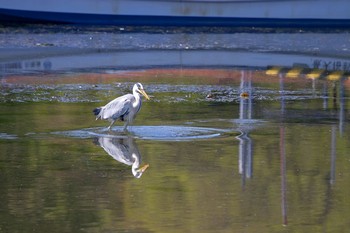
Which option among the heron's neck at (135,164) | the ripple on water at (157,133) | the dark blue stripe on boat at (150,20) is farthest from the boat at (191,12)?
the heron's neck at (135,164)

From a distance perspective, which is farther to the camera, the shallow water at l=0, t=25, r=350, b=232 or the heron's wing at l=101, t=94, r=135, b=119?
the heron's wing at l=101, t=94, r=135, b=119

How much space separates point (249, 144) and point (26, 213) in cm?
397

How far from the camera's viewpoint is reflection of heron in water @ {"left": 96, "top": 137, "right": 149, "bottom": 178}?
34.4 ft

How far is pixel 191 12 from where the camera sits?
36406mm

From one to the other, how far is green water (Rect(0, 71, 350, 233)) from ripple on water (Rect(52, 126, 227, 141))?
0.05 ft

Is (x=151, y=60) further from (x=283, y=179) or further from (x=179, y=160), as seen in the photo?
(x=283, y=179)

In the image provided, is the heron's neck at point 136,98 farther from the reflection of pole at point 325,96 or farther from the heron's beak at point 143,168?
the reflection of pole at point 325,96

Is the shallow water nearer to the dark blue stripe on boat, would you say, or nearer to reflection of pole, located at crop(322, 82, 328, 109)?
reflection of pole, located at crop(322, 82, 328, 109)

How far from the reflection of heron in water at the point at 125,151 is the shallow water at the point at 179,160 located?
1 centimetres

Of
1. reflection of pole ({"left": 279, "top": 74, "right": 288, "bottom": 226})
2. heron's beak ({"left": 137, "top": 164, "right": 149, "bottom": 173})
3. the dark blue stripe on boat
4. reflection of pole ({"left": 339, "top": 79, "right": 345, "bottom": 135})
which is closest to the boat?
the dark blue stripe on boat

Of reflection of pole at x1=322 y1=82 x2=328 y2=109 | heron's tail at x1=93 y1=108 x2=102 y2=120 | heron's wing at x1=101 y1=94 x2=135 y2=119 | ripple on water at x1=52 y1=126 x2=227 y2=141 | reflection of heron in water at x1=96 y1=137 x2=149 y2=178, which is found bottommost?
reflection of pole at x1=322 y1=82 x2=328 y2=109

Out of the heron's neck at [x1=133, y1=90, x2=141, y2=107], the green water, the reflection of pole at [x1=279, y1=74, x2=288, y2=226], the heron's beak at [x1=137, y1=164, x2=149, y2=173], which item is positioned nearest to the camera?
the green water

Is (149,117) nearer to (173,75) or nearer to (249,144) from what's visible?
(249,144)

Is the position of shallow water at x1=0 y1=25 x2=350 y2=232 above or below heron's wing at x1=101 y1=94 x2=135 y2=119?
below
